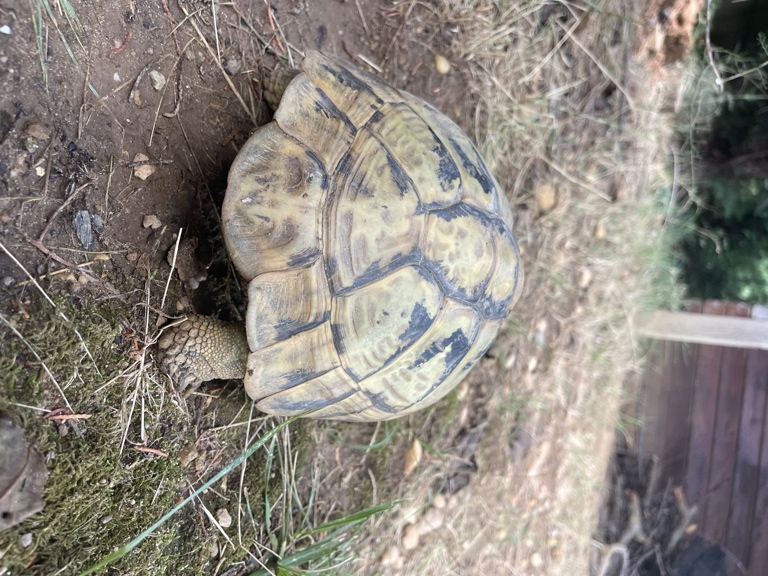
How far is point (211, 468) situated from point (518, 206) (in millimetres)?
1832

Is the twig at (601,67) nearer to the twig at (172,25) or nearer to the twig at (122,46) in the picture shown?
the twig at (172,25)

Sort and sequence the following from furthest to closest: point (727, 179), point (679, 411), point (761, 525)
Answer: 1. point (679, 411)
2. point (761, 525)
3. point (727, 179)

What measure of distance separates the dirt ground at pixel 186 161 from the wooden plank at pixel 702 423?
1.74 metres

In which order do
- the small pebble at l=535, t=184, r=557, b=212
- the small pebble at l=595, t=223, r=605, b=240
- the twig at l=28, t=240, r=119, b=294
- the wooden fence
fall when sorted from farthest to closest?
the wooden fence
the small pebble at l=595, t=223, r=605, b=240
the small pebble at l=535, t=184, r=557, b=212
the twig at l=28, t=240, r=119, b=294

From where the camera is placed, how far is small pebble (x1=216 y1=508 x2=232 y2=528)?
69.4 inches

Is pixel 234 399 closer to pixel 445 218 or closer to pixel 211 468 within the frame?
pixel 211 468

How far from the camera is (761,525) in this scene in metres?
3.61

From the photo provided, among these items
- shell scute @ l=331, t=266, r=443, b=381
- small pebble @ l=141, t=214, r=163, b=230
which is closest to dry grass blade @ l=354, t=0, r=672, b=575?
shell scute @ l=331, t=266, r=443, b=381

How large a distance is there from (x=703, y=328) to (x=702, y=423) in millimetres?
685

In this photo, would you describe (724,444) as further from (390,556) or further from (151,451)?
(151,451)

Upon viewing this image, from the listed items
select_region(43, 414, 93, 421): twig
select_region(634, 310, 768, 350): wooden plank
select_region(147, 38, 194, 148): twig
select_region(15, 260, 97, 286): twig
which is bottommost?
select_region(634, 310, 768, 350): wooden plank

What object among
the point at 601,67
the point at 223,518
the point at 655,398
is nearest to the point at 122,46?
the point at 223,518

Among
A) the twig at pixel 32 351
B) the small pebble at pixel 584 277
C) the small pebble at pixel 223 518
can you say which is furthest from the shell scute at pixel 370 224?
the small pebble at pixel 584 277

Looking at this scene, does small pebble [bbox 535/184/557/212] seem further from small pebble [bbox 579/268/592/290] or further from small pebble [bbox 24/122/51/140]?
small pebble [bbox 24/122/51/140]
